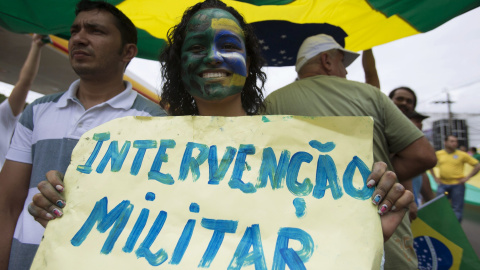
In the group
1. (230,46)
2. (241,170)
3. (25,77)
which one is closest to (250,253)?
(241,170)

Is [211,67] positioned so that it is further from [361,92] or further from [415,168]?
[415,168]

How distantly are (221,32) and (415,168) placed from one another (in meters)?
1.20

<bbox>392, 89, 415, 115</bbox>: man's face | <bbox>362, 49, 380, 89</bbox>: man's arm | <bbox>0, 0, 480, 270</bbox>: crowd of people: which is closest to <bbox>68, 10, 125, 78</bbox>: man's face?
<bbox>0, 0, 480, 270</bbox>: crowd of people

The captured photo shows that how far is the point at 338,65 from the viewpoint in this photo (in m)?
2.02

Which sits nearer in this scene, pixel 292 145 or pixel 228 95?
pixel 292 145

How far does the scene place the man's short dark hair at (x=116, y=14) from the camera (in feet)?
5.44

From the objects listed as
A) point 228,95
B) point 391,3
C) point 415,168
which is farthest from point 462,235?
point 228,95

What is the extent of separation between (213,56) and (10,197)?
108 cm

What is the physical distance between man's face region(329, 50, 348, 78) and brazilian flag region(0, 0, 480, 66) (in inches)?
9.1

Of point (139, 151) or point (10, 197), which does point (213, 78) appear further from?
point (10, 197)

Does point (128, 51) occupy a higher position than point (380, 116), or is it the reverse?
point (128, 51)

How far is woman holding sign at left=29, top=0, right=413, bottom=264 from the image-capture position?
2.91ft

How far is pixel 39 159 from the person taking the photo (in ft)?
4.43

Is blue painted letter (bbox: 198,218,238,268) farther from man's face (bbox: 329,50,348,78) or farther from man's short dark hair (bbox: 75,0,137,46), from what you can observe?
man's face (bbox: 329,50,348,78)
